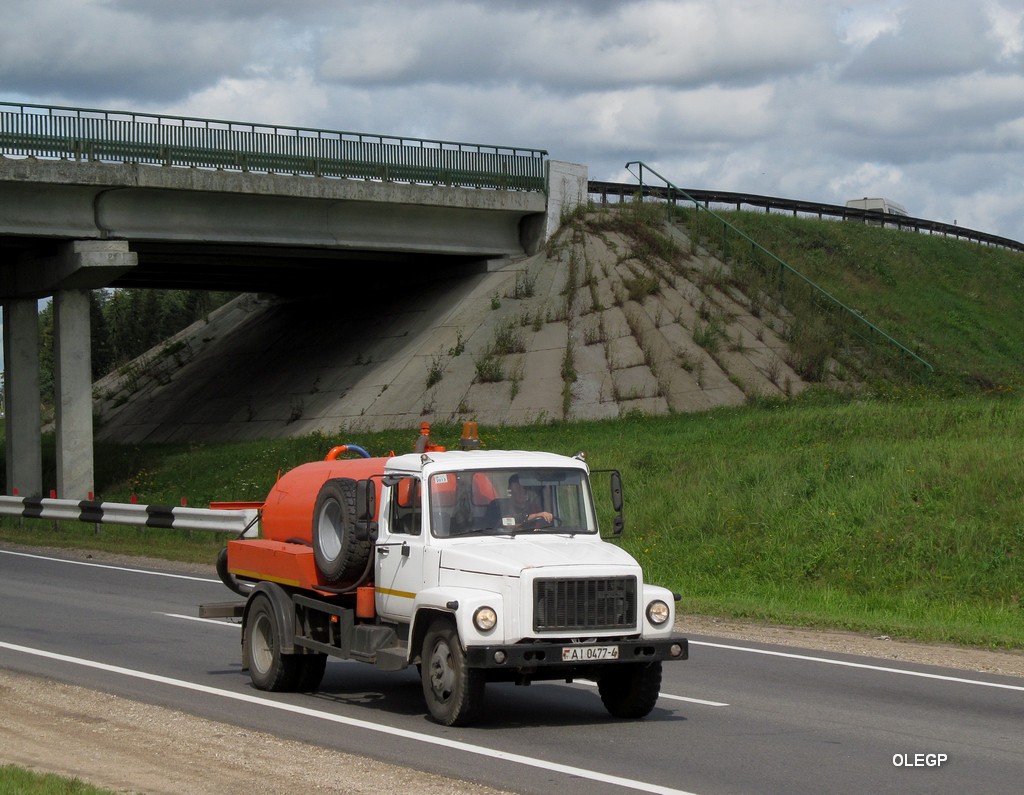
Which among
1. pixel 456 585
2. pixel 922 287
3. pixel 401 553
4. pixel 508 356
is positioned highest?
pixel 922 287

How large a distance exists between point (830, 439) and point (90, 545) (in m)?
13.9

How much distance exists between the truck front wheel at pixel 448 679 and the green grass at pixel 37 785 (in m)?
2.72

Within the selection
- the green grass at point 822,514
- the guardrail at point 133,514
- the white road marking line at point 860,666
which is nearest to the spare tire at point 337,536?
the white road marking line at point 860,666

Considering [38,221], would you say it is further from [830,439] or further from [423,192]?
[830,439]

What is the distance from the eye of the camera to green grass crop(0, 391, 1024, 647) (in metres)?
17.1

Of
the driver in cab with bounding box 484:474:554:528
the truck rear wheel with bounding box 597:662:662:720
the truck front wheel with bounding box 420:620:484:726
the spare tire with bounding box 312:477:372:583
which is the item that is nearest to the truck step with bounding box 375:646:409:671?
the truck front wheel with bounding box 420:620:484:726

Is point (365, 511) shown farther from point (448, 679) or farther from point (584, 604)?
point (584, 604)

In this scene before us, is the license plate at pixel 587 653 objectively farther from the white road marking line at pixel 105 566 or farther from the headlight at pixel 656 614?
the white road marking line at pixel 105 566

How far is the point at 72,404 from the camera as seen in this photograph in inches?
1259

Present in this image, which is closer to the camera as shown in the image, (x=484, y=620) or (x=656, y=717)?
(x=484, y=620)

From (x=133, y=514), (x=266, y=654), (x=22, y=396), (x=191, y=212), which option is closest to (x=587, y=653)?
(x=266, y=654)

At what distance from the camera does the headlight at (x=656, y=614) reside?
10.0 m

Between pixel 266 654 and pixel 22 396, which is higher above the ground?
pixel 22 396

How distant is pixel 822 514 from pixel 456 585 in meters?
11.1
